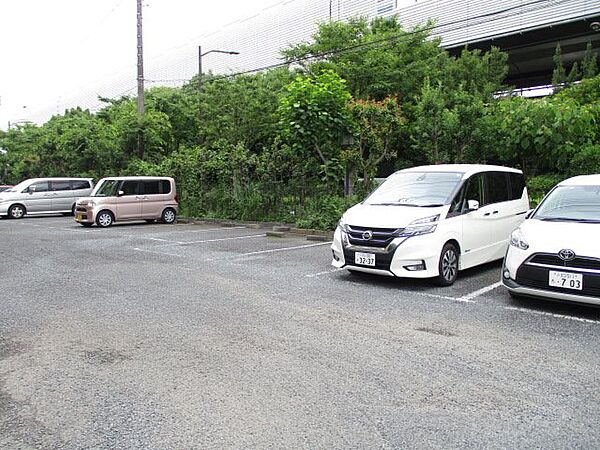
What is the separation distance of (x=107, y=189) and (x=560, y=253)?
1505 centimetres

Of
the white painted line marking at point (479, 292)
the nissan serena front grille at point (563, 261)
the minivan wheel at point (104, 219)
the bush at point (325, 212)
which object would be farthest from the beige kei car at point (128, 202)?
the nissan serena front grille at point (563, 261)

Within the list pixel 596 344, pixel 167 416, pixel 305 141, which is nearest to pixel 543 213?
pixel 596 344

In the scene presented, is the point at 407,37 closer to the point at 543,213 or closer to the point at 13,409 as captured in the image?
the point at 543,213

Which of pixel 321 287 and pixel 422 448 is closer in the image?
pixel 422 448

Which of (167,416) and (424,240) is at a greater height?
(424,240)

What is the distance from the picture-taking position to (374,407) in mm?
3518

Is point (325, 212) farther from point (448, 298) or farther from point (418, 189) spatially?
point (448, 298)

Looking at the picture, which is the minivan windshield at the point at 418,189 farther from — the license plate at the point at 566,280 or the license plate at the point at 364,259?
the license plate at the point at 566,280

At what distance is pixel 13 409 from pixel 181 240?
31.5ft

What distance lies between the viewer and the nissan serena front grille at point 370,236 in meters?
7.02

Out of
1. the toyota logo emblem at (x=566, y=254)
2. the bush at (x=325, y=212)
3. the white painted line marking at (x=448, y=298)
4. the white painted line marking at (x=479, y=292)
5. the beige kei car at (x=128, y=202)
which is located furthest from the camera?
the beige kei car at (x=128, y=202)

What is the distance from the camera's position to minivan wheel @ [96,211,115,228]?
56.0 ft

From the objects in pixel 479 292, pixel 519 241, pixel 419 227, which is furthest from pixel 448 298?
pixel 519 241

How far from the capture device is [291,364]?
4316 mm
